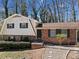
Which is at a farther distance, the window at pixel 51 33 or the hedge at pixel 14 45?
the window at pixel 51 33

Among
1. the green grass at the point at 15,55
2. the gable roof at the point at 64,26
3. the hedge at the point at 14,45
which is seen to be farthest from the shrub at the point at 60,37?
the green grass at the point at 15,55

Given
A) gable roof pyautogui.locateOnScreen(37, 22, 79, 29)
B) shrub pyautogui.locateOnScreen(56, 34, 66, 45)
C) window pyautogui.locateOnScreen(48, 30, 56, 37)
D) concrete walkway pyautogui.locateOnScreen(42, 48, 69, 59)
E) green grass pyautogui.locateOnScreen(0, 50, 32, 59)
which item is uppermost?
gable roof pyautogui.locateOnScreen(37, 22, 79, 29)

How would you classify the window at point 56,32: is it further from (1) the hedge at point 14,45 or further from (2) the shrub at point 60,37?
(1) the hedge at point 14,45

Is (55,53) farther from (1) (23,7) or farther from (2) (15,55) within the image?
(1) (23,7)

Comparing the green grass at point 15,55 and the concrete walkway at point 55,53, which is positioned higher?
the concrete walkway at point 55,53

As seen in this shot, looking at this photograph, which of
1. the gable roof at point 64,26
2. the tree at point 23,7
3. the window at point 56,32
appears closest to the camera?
the gable roof at point 64,26

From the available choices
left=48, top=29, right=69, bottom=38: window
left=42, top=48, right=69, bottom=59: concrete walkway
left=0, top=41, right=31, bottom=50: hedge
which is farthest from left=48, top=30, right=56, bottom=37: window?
left=42, top=48, right=69, bottom=59: concrete walkway

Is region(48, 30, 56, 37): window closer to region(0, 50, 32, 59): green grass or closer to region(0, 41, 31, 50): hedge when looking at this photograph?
region(0, 41, 31, 50): hedge

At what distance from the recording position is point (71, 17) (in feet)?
175

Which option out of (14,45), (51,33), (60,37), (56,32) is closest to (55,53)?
(60,37)

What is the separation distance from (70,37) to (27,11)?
69.7 ft

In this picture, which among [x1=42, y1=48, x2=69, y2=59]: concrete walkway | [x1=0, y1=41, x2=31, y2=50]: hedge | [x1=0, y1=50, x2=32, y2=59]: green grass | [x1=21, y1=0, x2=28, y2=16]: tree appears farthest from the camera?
[x1=21, y1=0, x2=28, y2=16]: tree

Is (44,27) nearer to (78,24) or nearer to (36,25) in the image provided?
(36,25)

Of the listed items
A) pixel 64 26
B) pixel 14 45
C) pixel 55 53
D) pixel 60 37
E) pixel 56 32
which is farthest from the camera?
pixel 56 32
